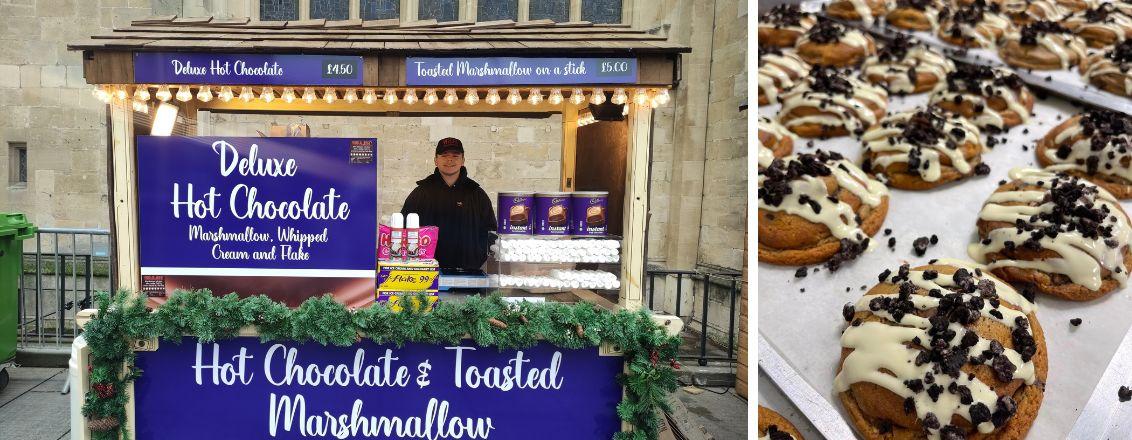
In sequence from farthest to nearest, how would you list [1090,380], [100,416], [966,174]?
[966,174] < [100,416] < [1090,380]

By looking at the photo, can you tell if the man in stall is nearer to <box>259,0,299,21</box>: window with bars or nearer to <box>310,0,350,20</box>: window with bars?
<box>310,0,350,20</box>: window with bars

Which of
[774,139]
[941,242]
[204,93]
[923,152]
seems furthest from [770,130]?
[204,93]

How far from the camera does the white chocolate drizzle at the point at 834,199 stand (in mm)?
3854

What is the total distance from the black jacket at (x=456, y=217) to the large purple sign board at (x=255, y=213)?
578 mm

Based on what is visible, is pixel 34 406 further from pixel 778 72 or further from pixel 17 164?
pixel 778 72

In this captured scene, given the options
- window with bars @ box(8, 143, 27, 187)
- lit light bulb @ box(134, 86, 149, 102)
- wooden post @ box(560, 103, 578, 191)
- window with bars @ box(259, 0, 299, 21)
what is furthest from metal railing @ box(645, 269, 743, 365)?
window with bars @ box(8, 143, 27, 187)

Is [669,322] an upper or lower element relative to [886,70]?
lower

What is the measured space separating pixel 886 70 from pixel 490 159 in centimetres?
485

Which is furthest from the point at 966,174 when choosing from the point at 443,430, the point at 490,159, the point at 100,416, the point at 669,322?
the point at 490,159

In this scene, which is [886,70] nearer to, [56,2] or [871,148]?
[871,148]

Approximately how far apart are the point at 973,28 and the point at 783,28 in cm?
162

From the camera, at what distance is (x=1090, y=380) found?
303 centimetres

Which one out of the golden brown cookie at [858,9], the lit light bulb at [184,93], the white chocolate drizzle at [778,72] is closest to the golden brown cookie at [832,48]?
the white chocolate drizzle at [778,72]

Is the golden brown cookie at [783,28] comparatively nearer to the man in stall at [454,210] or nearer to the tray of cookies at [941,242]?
the tray of cookies at [941,242]
